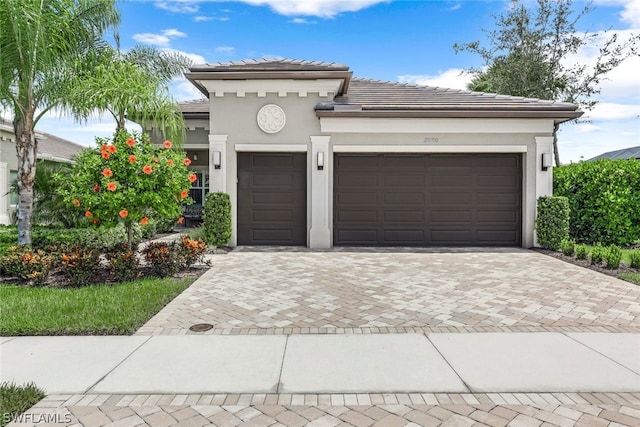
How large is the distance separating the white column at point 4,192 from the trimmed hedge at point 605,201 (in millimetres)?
18257

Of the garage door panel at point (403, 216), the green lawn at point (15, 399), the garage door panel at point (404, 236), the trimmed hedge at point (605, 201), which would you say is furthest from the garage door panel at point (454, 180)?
the green lawn at point (15, 399)

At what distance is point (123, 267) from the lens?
6.73 meters

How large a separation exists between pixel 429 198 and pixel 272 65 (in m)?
5.75

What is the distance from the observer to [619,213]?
34.4 ft

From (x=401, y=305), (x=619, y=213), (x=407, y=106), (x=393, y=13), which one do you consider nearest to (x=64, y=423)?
(x=401, y=305)

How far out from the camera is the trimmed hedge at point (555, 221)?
9.98m

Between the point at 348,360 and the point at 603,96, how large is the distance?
Answer: 2226cm

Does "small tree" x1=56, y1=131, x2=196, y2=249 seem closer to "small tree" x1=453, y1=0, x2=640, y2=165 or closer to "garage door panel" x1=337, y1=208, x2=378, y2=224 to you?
"garage door panel" x1=337, y1=208, x2=378, y2=224

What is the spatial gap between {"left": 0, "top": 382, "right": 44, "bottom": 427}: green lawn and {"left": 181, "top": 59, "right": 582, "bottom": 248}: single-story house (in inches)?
303

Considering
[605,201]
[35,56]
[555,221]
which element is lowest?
[555,221]

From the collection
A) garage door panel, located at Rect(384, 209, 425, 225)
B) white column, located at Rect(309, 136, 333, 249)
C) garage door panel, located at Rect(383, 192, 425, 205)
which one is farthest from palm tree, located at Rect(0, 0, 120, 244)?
garage door panel, located at Rect(384, 209, 425, 225)

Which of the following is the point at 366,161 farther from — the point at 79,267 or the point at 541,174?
the point at 79,267

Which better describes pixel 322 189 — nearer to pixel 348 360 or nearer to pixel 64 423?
pixel 348 360

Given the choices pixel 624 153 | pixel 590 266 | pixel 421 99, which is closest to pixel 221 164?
pixel 421 99
